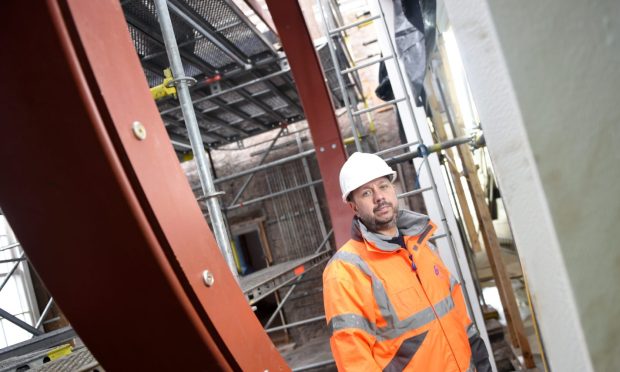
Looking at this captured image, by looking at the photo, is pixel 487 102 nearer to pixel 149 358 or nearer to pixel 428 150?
pixel 149 358

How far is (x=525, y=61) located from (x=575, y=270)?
24 centimetres

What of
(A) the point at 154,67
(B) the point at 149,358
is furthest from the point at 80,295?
(A) the point at 154,67

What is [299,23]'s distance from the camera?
3.91m

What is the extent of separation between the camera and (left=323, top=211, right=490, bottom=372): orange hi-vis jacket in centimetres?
196

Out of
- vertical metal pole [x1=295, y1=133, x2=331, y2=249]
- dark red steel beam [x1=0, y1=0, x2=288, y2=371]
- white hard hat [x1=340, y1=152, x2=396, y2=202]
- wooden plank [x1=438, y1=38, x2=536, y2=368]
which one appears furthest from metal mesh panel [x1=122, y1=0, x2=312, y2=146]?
dark red steel beam [x1=0, y1=0, x2=288, y2=371]

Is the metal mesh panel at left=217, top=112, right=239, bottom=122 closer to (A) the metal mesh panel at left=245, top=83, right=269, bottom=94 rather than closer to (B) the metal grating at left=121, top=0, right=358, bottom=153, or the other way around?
(B) the metal grating at left=121, top=0, right=358, bottom=153

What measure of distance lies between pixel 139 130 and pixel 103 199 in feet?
0.54

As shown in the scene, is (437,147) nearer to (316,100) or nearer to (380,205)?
(380,205)

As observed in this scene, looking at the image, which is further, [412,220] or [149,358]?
[412,220]

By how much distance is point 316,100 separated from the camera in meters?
4.27

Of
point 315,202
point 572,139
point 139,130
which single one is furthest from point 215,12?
point 315,202

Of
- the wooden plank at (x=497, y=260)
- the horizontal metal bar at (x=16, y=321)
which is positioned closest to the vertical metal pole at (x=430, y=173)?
the wooden plank at (x=497, y=260)

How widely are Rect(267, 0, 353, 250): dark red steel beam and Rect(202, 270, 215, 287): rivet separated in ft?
9.81

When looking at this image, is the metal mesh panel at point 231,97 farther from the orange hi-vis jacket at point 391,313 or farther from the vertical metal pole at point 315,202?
the orange hi-vis jacket at point 391,313
